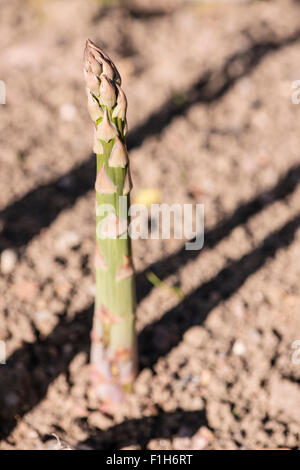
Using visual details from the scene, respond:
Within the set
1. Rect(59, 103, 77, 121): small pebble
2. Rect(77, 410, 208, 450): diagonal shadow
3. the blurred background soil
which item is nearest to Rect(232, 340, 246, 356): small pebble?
the blurred background soil

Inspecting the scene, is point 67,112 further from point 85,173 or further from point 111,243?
point 111,243

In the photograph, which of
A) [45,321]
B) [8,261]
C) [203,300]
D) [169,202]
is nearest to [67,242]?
[8,261]

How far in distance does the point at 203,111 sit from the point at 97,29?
111 cm

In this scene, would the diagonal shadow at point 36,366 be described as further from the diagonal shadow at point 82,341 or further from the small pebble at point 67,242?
the small pebble at point 67,242

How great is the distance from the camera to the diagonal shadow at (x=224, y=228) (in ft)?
8.75

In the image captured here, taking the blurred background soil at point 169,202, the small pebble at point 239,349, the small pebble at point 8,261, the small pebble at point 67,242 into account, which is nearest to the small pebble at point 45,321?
the blurred background soil at point 169,202

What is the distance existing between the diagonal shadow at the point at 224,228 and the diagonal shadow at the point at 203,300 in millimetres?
167

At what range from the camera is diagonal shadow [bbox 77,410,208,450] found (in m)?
2.11

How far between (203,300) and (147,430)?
0.69 meters

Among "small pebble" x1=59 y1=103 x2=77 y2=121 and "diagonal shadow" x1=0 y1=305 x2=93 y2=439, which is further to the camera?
"small pebble" x1=59 y1=103 x2=77 y2=121

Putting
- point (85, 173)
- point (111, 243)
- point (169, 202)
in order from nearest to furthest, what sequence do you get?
1. point (111, 243)
2. point (169, 202)
3. point (85, 173)

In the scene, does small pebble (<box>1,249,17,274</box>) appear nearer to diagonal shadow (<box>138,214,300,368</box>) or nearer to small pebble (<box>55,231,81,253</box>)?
small pebble (<box>55,231,81,253</box>)

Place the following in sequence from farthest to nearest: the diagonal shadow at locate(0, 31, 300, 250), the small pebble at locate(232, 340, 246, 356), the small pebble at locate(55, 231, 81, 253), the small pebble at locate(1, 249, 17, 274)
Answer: the diagonal shadow at locate(0, 31, 300, 250) → the small pebble at locate(55, 231, 81, 253) → the small pebble at locate(1, 249, 17, 274) → the small pebble at locate(232, 340, 246, 356)

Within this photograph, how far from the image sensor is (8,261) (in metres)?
2.62
